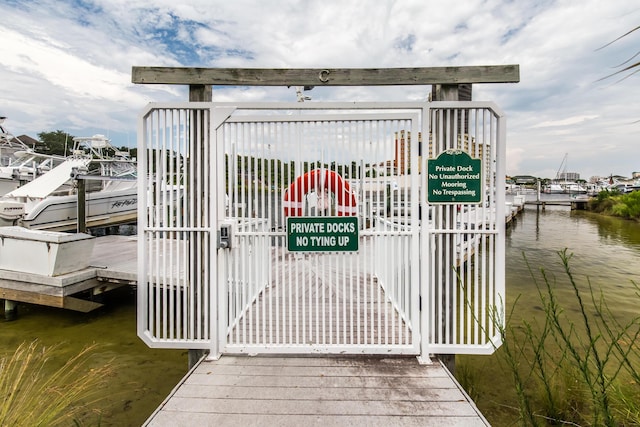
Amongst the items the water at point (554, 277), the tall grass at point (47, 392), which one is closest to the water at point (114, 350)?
the tall grass at point (47, 392)

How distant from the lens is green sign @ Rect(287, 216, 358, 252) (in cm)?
288

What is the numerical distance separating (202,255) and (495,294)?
8.71 feet

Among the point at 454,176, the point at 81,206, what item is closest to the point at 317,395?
the point at 454,176

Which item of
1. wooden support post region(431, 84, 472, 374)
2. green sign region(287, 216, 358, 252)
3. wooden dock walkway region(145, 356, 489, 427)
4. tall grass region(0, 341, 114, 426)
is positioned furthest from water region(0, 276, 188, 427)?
wooden support post region(431, 84, 472, 374)

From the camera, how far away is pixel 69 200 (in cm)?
920

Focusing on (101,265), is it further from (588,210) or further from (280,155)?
(588,210)

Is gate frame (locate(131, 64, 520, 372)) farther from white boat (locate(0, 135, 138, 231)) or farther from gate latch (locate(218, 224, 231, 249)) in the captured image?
white boat (locate(0, 135, 138, 231))

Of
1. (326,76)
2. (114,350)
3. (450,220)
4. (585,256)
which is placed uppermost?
(326,76)

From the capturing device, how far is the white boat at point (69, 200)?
830 cm

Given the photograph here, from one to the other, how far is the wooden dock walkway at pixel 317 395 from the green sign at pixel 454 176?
57.9 inches

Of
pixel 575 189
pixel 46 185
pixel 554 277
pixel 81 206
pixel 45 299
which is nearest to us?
pixel 554 277

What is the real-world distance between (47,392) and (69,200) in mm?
7993

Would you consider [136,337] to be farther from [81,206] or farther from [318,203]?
[81,206]

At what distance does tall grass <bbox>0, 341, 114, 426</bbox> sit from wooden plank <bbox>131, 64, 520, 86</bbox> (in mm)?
2306
